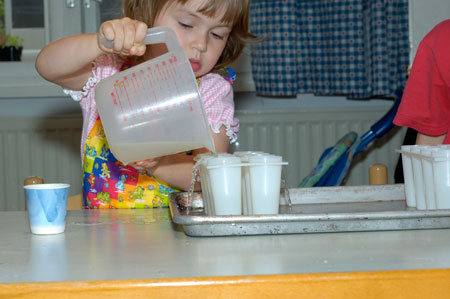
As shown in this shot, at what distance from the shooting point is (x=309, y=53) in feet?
8.36

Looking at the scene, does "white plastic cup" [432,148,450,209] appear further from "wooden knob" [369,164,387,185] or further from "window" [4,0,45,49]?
"window" [4,0,45,49]

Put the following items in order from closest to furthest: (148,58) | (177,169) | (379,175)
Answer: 1. (177,169)
2. (148,58)
3. (379,175)

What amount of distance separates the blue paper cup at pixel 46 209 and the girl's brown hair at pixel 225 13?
488 millimetres

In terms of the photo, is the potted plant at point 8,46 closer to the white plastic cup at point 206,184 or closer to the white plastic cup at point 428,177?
the white plastic cup at point 206,184

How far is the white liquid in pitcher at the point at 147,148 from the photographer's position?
84 centimetres

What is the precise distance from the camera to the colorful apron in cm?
133

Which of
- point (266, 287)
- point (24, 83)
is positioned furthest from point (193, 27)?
point (24, 83)

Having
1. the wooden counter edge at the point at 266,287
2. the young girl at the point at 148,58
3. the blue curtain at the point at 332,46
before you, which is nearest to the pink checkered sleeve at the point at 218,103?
the young girl at the point at 148,58

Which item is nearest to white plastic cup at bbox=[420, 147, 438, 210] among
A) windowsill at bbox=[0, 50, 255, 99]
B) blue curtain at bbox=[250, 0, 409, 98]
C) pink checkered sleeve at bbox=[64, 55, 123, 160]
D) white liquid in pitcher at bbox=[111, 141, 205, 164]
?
white liquid in pitcher at bbox=[111, 141, 205, 164]

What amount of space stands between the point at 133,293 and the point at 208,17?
0.70 meters

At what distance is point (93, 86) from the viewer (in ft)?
4.33

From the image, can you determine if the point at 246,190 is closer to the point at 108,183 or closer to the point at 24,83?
the point at 108,183

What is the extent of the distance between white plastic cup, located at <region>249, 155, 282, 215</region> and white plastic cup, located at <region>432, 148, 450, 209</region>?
0.22m

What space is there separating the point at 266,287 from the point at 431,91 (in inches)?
36.6
